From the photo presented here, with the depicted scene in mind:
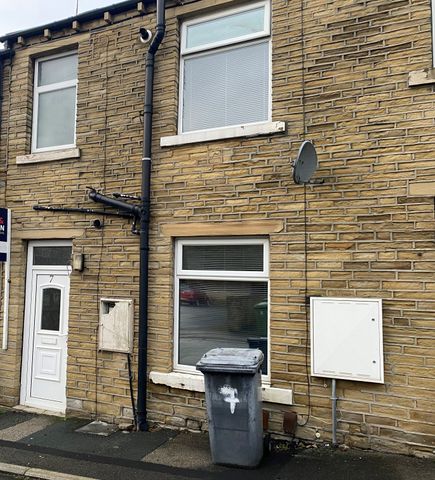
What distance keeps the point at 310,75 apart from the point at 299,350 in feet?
10.7

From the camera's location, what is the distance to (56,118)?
24.8 feet

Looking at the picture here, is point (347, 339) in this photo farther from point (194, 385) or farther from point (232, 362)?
point (194, 385)

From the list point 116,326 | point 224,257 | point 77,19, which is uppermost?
point 77,19

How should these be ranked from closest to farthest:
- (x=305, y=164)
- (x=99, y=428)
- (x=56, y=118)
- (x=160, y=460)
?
(x=160, y=460), (x=305, y=164), (x=99, y=428), (x=56, y=118)

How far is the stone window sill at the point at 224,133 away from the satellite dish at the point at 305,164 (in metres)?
0.62

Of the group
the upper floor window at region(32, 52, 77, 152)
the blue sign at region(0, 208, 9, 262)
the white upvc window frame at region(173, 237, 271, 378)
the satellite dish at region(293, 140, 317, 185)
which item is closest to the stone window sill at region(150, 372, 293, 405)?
the white upvc window frame at region(173, 237, 271, 378)

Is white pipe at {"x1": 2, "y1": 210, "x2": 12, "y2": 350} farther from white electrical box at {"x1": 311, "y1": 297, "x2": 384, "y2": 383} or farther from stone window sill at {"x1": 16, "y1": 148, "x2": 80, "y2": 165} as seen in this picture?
white electrical box at {"x1": 311, "y1": 297, "x2": 384, "y2": 383}

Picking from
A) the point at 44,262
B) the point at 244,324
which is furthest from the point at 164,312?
the point at 44,262

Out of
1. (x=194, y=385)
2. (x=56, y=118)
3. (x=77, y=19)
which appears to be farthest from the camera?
(x=56, y=118)

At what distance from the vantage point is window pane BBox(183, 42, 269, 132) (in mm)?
6124

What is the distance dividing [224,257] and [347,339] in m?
1.82

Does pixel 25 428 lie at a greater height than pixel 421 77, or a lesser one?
lesser

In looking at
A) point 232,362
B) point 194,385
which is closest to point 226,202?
point 232,362

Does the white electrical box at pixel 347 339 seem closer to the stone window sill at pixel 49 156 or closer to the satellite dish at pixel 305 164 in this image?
the satellite dish at pixel 305 164
